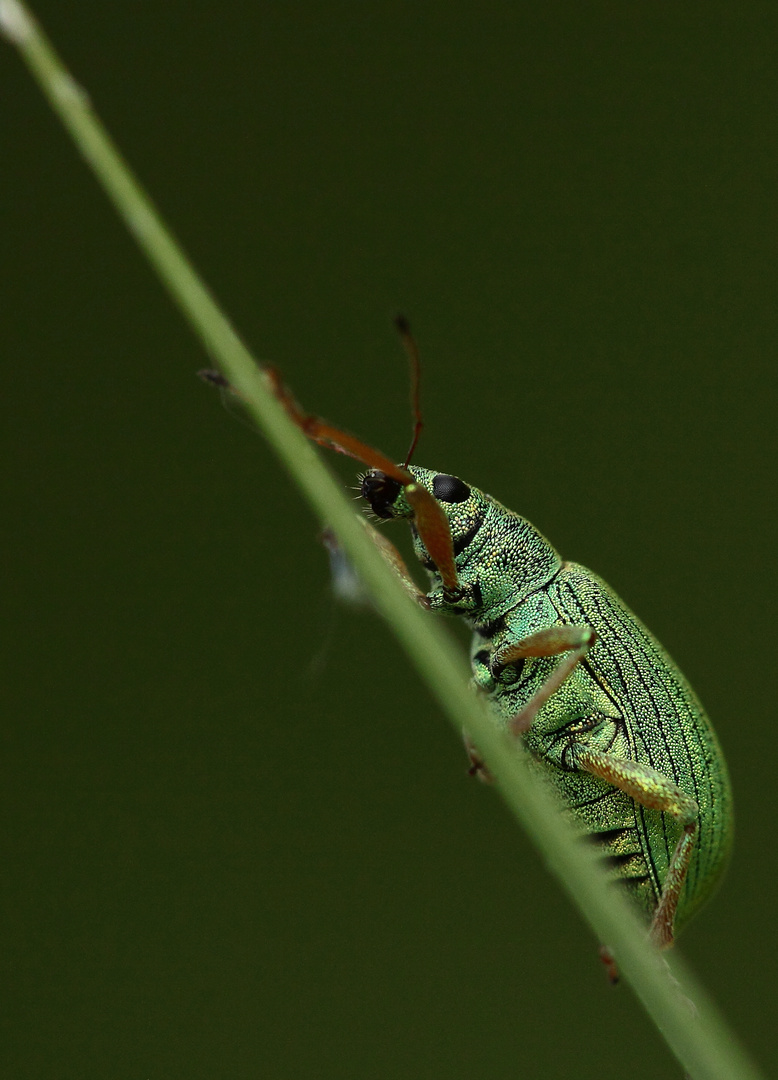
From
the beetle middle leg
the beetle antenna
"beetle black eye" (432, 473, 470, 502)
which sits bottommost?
the beetle middle leg

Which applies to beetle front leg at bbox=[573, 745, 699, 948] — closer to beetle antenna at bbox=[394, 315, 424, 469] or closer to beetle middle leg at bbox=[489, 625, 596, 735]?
beetle middle leg at bbox=[489, 625, 596, 735]

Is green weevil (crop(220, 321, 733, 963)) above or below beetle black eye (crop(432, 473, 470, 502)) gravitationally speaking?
below

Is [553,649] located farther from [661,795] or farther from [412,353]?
[412,353]

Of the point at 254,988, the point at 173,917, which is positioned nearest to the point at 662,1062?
the point at 254,988

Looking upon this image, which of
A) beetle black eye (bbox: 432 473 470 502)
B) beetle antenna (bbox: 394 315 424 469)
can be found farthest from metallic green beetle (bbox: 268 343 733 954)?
beetle antenna (bbox: 394 315 424 469)

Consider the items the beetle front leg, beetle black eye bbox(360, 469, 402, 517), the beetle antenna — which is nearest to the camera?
the beetle antenna

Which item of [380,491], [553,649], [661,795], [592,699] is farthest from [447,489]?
[661,795]

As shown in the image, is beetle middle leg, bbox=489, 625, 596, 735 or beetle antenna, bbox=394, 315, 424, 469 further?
beetle middle leg, bbox=489, 625, 596, 735

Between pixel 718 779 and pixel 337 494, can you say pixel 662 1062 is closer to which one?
pixel 718 779
